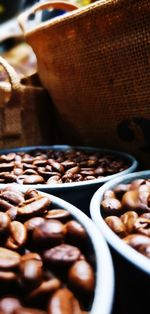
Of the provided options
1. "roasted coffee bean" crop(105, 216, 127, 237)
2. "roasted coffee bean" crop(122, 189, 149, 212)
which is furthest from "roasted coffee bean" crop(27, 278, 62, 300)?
"roasted coffee bean" crop(122, 189, 149, 212)

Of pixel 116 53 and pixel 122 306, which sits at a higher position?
pixel 116 53

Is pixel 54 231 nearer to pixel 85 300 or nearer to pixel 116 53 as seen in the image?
pixel 85 300

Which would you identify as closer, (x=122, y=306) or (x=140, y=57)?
(x=122, y=306)

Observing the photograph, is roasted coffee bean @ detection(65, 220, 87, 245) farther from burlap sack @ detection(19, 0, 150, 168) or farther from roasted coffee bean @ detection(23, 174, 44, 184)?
burlap sack @ detection(19, 0, 150, 168)

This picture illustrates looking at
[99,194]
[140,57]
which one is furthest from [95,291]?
[140,57]

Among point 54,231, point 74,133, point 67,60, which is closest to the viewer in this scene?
point 54,231

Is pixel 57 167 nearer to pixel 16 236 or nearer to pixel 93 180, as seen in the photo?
pixel 93 180

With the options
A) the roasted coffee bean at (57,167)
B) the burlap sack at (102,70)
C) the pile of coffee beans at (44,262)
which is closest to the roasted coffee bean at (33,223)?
the pile of coffee beans at (44,262)
